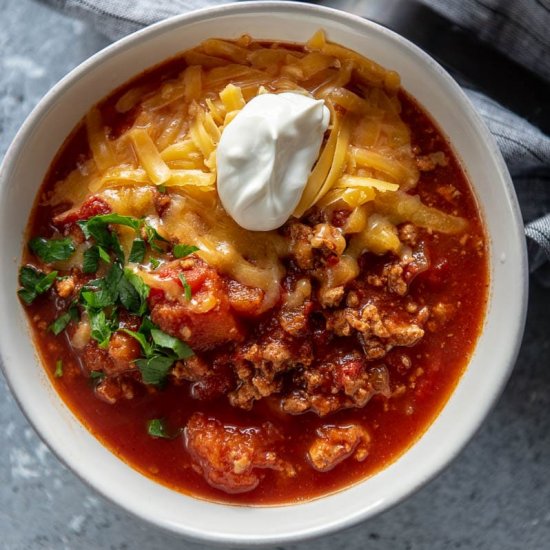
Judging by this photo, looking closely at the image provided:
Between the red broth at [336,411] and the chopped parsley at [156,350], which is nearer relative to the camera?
the chopped parsley at [156,350]

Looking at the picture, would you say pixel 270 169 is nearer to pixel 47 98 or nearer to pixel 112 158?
pixel 112 158

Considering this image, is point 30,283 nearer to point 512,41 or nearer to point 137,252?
point 137,252

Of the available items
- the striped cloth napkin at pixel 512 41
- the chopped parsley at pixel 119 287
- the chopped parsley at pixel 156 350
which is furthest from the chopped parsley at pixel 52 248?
the striped cloth napkin at pixel 512 41

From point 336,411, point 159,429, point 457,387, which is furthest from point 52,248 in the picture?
point 457,387

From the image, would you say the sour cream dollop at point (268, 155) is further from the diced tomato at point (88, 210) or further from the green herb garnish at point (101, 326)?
the green herb garnish at point (101, 326)

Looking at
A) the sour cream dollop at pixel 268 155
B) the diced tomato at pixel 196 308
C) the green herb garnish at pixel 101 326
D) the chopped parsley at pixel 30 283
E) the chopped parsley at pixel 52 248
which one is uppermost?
the sour cream dollop at pixel 268 155

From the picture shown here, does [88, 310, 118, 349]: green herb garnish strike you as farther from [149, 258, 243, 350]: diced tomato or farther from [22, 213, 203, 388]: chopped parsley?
[149, 258, 243, 350]: diced tomato

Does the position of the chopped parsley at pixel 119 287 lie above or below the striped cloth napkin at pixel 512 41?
below

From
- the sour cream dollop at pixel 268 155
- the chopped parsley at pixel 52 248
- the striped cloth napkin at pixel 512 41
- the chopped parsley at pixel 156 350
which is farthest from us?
the striped cloth napkin at pixel 512 41
